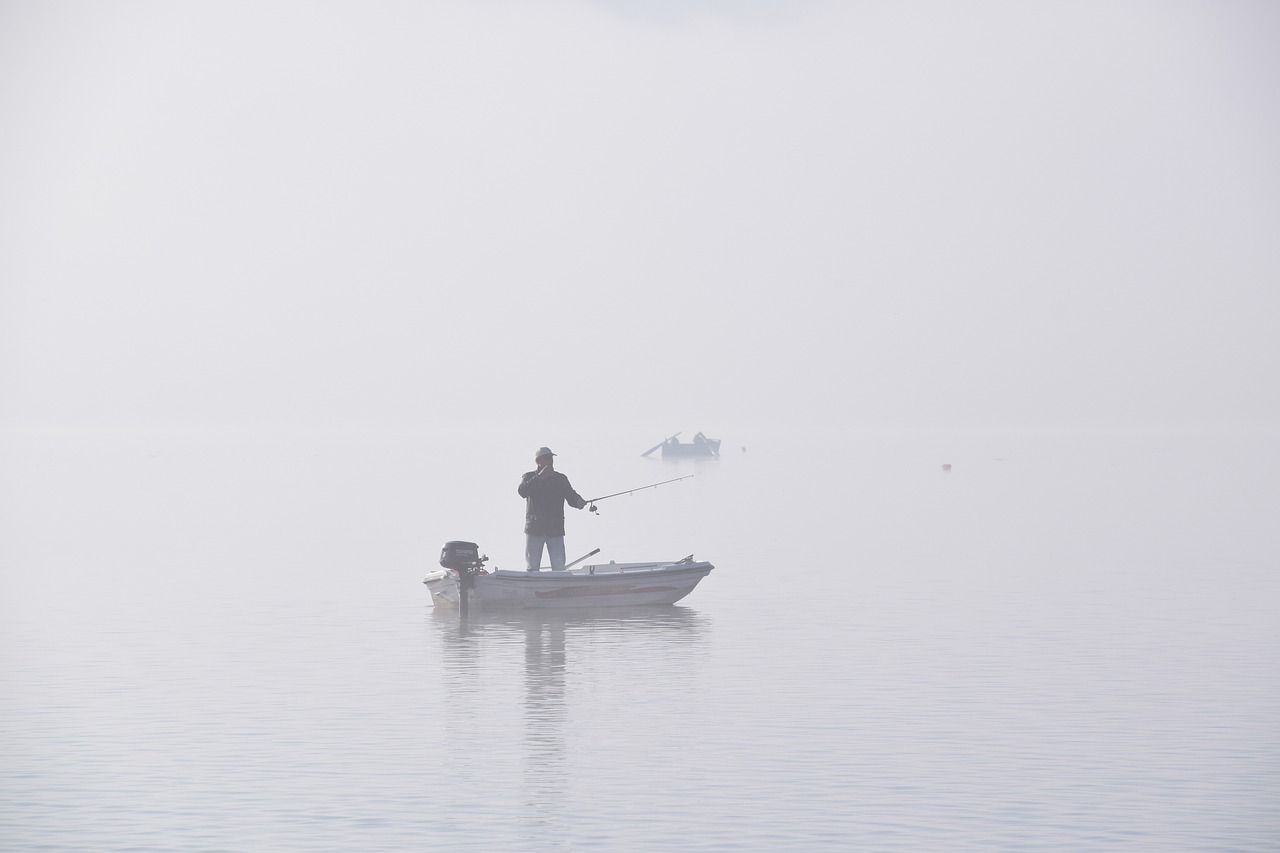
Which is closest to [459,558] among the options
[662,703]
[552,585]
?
[552,585]

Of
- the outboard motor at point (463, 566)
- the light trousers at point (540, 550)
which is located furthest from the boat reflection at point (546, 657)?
the light trousers at point (540, 550)

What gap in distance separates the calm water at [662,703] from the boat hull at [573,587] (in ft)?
1.30

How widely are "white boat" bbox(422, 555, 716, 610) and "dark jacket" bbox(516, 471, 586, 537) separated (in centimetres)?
93

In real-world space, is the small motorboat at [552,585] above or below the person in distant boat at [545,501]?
below

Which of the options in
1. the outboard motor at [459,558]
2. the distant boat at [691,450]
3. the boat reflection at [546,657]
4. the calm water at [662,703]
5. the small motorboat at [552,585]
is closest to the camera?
the calm water at [662,703]

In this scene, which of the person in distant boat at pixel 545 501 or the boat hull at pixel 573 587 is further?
the boat hull at pixel 573 587

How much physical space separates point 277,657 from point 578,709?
284 inches

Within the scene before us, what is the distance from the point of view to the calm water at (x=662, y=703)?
15430 mm

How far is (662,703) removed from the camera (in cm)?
2167

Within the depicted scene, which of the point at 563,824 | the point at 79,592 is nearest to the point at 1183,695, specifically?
the point at 563,824

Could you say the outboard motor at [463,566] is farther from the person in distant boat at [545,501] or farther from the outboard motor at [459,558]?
the person in distant boat at [545,501]

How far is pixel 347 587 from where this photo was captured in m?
38.4

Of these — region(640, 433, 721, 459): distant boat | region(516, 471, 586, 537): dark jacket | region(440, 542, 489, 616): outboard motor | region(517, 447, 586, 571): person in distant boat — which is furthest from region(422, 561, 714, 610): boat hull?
region(640, 433, 721, 459): distant boat

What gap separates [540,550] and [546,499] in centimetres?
155
